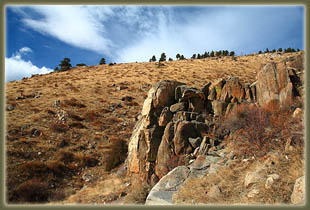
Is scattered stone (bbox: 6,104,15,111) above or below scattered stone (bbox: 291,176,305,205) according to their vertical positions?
above

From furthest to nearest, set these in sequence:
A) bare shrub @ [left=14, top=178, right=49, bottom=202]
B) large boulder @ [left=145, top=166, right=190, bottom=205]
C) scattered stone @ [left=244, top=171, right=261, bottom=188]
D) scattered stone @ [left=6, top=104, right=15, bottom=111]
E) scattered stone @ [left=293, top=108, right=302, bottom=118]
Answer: scattered stone @ [left=6, top=104, right=15, bottom=111], bare shrub @ [left=14, top=178, right=49, bottom=202], scattered stone @ [left=293, top=108, right=302, bottom=118], large boulder @ [left=145, top=166, right=190, bottom=205], scattered stone @ [left=244, top=171, right=261, bottom=188]

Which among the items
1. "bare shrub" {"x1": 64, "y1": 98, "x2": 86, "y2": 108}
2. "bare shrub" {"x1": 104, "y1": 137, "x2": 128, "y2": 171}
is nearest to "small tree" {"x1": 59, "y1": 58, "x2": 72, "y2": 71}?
"bare shrub" {"x1": 64, "y1": 98, "x2": 86, "y2": 108}

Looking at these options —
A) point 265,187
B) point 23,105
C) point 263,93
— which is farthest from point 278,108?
point 23,105

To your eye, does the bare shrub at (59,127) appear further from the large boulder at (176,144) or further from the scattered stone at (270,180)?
the scattered stone at (270,180)

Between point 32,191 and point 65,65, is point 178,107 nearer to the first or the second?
point 32,191

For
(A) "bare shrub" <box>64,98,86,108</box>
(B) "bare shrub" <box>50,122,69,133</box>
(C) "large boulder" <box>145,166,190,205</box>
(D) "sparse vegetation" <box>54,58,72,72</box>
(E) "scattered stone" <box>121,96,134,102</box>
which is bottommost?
(C) "large boulder" <box>145,166,190,205</box>

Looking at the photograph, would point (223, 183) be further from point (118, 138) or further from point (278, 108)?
point (118, 138)

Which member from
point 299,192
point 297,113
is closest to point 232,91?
point 297,113

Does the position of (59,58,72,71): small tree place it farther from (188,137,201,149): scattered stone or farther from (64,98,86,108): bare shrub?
(188,137,201,149): scattered stone

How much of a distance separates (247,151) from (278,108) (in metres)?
3.09

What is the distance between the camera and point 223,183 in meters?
6.28

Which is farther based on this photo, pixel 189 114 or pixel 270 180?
pixel 189 114

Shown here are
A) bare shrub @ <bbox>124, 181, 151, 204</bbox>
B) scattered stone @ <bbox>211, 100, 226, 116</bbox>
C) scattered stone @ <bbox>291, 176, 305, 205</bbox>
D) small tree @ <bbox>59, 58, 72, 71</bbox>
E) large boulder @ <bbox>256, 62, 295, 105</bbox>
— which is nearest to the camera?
scattered stone @ <bbox>291, 176, 305, 205</bbox>

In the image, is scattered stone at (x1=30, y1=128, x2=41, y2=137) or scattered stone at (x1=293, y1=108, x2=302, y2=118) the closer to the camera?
scattered stone at (x1=293, y1=108, x2=302, y2=118)
